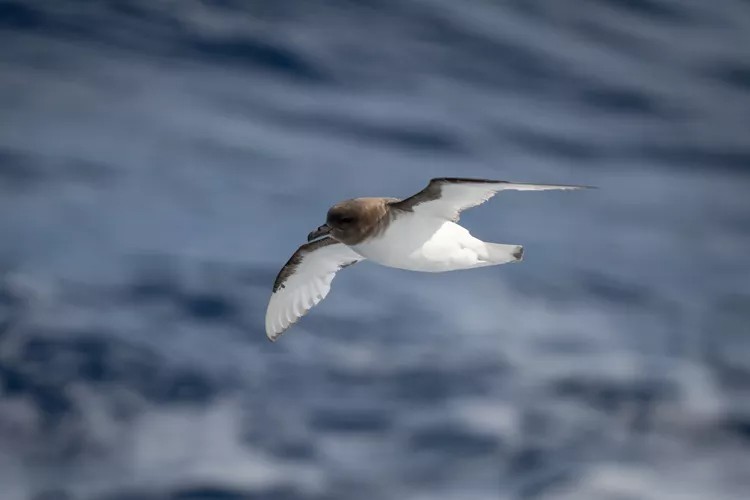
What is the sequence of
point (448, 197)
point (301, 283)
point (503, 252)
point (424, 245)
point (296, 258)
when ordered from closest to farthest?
point (448, 197), point (424, 245), point (503, 252), point (296, 258), point (301, 283)

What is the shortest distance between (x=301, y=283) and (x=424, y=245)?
11.5 ft

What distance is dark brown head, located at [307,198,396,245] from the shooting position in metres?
13.2

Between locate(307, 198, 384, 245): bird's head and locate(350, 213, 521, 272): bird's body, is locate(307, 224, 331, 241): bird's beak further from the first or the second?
locate(350, 213, 521, 272): bird's body

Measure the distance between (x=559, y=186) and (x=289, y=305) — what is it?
689 centimetres

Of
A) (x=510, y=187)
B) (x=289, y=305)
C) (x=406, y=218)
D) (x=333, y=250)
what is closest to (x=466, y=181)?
(x=510, y=187)

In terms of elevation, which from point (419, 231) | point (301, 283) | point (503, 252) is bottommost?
point (503, 252)

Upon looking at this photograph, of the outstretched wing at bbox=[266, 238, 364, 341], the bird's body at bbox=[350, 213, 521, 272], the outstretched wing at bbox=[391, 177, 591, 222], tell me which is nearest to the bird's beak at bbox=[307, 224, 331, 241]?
the bird's body at bbox=[350, 213, 521, 272]

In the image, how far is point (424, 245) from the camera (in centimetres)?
1352

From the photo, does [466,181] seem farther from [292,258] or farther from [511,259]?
[292,258]

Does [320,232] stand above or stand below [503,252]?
above

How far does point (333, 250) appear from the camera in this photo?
51.8 feet

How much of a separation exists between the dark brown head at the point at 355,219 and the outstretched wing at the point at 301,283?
93.0 inches

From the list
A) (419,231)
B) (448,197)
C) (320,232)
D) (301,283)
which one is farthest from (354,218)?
(301,283)

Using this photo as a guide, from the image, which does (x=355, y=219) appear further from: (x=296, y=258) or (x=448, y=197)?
(x=296, y=258)
